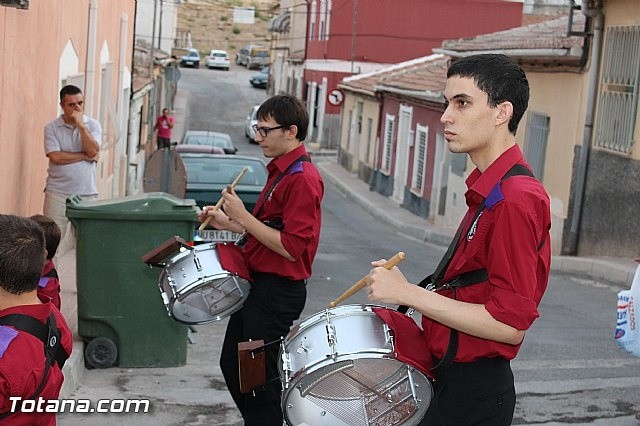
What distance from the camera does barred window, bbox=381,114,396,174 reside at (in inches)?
1225

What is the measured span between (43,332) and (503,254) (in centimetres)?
159

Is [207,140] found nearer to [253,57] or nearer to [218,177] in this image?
[218,177]

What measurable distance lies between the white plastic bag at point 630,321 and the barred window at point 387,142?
24401 mm

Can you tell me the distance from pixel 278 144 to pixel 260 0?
103 m

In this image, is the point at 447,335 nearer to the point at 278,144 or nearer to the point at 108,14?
the point at 278,144

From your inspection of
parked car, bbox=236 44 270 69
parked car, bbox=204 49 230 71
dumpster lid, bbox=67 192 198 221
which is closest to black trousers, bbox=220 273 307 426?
dumpster lid, bbox=67 192 198 221

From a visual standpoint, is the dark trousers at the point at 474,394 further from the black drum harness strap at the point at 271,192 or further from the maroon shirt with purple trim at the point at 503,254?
the black drum harness strap at the point at 271,192

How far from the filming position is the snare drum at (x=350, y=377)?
139 inches

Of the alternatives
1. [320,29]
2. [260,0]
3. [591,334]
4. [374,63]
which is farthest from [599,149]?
[260,0]

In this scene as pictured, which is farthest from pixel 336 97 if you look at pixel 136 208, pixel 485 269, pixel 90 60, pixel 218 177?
pixel 485 269

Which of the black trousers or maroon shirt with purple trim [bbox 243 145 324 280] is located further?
the black trousers

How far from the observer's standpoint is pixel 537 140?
20.0 meters

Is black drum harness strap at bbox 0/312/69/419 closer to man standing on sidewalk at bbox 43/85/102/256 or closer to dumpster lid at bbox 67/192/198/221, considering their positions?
dumpster lid at bbox 67/192/198/221

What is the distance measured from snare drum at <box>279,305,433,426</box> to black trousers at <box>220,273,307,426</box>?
65.9 inches
